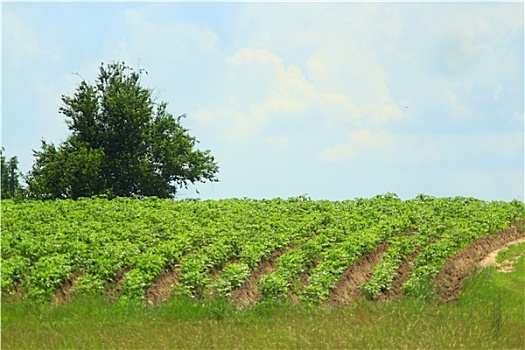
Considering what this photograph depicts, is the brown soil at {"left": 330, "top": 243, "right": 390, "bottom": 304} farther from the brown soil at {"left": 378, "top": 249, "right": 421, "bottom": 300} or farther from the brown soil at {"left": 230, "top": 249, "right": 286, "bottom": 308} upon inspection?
the brown soil at {"left": 230, "top": 249, "right": 286, "bottom": 308}

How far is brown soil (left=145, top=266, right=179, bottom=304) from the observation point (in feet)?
57.4

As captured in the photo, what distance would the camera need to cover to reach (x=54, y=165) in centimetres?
3622

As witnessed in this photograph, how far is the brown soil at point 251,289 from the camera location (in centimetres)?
1755

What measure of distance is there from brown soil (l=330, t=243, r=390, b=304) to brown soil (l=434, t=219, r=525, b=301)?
1.83 meters

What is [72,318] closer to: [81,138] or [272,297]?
[272,297]

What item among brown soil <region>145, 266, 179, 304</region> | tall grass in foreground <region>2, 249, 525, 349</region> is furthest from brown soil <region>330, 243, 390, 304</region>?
brown soil <region>145, 266, 179, 304</region>

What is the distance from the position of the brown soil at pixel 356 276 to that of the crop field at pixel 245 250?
0.12 ft

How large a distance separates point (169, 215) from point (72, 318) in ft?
30.7

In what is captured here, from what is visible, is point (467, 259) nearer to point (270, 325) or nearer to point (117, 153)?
point (270, 325)

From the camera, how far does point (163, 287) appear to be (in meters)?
18.0

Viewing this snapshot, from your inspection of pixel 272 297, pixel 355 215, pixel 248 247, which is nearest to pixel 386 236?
pixel 355 215

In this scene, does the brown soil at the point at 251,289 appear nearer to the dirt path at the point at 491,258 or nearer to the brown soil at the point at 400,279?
the brown soil at the point at 400,279

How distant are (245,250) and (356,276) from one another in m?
2.97

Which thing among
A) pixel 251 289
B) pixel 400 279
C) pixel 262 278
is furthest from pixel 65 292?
pixel 400 279
